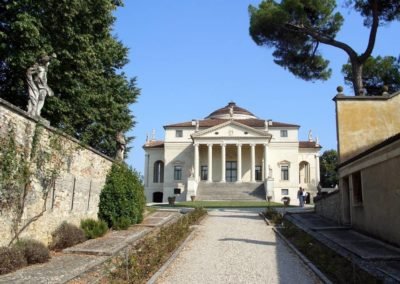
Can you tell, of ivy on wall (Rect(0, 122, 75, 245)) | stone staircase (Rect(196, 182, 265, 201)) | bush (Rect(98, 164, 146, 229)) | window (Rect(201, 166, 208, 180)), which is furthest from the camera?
window (Rect(201, 166, 208, 180))

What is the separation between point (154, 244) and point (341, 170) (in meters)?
9.05

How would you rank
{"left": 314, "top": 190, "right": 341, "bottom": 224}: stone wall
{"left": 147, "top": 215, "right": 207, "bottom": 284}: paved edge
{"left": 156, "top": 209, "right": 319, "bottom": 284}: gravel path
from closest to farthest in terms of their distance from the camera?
{"left": 147, "top": 215, "right": 207, "bottom": 284}: paved edge < {"left": 156, "top": 209, "right": 319, "bottom": 284}: gravel path < {"left": 314, "top": 190, "right": 341, "bottom": 224}: stone wall

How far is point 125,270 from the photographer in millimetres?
8227

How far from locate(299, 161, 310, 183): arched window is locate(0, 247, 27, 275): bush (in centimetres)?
5439

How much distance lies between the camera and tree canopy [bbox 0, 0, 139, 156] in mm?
17031

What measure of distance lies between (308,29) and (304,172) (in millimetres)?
37891

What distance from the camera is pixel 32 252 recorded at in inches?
356

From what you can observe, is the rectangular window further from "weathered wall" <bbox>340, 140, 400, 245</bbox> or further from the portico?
"weathered wall" <bbox>340, 140, 400, 245</bbox>

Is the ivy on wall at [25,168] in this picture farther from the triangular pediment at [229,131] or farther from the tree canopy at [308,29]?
the triangular pediment at [229,131]

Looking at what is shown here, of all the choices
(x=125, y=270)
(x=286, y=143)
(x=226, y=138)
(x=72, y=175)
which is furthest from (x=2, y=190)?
(x=286, y=143)

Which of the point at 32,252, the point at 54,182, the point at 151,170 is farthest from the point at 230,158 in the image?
the point at 32,252

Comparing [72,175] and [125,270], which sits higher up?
[72,175]

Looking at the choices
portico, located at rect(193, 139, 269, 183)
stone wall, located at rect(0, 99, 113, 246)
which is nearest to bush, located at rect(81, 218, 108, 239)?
stone wall, located at rect(0, 99, 113, 246)

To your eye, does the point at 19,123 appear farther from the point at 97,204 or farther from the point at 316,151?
the point at 316,151
